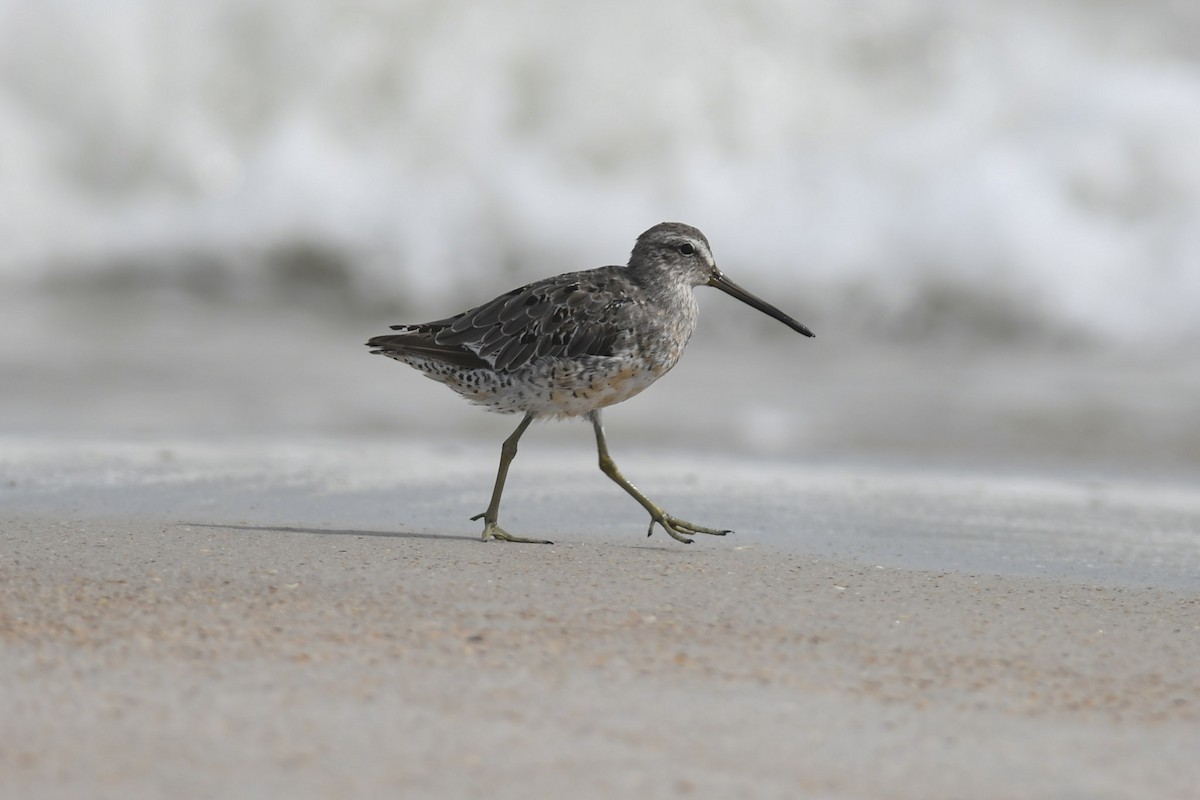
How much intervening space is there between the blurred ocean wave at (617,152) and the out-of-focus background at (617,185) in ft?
0.09

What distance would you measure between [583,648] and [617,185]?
9203mm

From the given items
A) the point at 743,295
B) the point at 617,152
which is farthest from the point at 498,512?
the point at 617,152

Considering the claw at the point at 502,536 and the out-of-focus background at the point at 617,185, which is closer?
the claw at the point at 502,536

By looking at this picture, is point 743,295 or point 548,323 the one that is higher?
point 743,295

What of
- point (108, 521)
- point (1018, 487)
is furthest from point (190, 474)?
point (1018, 487)

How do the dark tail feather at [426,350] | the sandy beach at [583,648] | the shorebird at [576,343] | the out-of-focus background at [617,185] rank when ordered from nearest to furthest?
the sandy beach at [583,648] → the shorebird at [576,343] → the dark tail feather at [426,350] → the out-of-focus background at [617,185]

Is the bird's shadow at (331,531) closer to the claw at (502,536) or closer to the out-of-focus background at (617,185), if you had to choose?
the claw at (502,536)

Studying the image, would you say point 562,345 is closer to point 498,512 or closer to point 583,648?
point 498,512

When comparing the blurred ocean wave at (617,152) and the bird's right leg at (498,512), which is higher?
the blurred ocean wave at (617,152)

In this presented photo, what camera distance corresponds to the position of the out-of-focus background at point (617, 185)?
34.1ft

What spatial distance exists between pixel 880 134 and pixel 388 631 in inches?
392

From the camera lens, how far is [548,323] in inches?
220

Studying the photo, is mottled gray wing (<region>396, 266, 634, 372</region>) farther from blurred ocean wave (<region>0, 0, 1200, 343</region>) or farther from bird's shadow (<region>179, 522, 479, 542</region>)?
blurred ocean wave (<region>0, 0, 1200, 343</region>)

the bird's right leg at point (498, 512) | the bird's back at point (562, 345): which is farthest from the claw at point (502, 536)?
the bird's back at point (562, 345)
